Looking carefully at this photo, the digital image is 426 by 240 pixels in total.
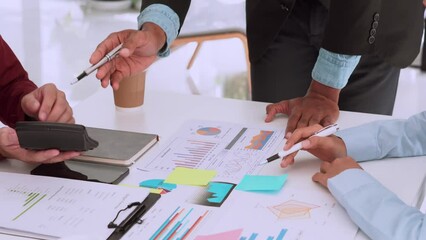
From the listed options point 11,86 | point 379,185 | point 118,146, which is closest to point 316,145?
point 379,185

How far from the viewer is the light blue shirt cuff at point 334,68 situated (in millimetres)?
1640

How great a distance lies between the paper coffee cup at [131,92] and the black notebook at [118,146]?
136mm

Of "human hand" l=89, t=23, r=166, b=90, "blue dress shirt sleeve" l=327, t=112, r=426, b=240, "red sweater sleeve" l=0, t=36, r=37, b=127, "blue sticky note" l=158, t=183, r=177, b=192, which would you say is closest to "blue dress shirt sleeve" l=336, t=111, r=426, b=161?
"blue dress shirt sleeve" l=327, t=112, r=426, b=240

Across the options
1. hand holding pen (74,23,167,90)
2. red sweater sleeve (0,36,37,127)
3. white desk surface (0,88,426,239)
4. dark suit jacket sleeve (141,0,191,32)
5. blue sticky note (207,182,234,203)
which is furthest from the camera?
dark suit jacket sleeve (141,0,191,32)

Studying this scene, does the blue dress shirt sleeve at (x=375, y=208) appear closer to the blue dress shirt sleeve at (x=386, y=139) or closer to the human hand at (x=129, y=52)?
the blue dress shirt sleeve at (x=386, y=139)

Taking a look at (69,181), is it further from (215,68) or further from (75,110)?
(215,68)

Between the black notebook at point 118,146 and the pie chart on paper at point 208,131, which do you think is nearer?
the black notebook at point 118,146

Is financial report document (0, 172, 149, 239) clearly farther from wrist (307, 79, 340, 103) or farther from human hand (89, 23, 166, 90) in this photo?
wrist (307, 79, 340, 103)

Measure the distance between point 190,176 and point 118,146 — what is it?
210mm

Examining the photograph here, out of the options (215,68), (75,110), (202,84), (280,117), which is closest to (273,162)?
(280,117)

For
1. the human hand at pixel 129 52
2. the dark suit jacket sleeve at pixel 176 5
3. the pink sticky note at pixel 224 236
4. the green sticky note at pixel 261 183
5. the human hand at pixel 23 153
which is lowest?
the green sticky note at pixel 261 183

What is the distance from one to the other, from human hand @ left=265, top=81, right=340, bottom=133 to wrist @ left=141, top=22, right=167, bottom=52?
30 cm

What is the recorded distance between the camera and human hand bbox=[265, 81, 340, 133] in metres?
1.57

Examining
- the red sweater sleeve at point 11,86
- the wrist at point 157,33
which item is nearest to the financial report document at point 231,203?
the wrist at point 157,33
